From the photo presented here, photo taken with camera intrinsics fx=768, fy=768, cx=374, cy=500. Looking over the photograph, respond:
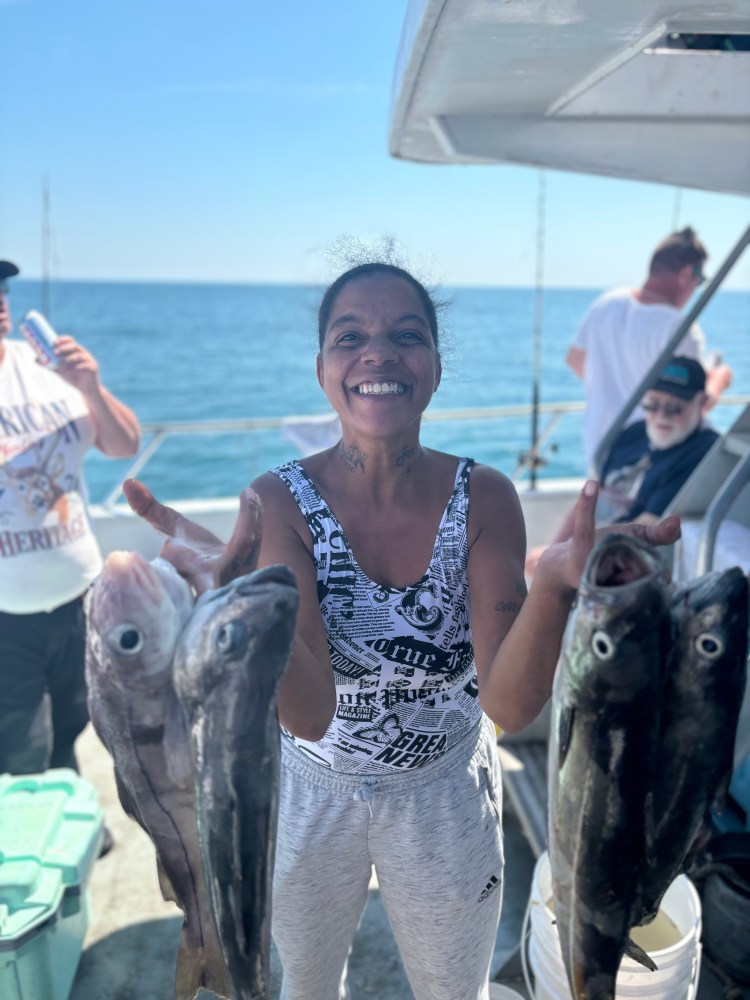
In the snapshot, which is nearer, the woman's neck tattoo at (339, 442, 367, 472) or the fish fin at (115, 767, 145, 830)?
the fish fin at (115, 767, 145, 830)

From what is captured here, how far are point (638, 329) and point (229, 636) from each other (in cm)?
458

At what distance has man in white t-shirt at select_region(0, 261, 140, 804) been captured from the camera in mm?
3279

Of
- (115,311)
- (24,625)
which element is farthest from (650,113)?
(115,311)

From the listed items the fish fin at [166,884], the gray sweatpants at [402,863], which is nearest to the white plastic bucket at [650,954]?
the gray sweatpants at [402,863]

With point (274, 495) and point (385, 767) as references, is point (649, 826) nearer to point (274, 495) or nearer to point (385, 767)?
point (385, 767)

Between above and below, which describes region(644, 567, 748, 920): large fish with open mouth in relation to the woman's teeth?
below

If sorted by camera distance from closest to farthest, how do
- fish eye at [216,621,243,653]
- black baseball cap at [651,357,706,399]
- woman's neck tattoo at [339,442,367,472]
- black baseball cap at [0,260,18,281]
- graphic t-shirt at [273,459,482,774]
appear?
fish eye at [216,621,243,653], graphic t-shirt at [273,459,482,774], woman's neck tattoo at [339,442,367,472], black baseball cap at [0,260,18,281], black baseball cap at [651,357,706,399]

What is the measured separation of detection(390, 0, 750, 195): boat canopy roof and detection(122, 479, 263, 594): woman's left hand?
1157mm

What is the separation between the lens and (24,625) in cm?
335

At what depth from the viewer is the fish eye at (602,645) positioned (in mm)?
1138

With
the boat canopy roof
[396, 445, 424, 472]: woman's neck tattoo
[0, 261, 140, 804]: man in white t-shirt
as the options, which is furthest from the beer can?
A: [396, 445, 424, 472]: woman's neck tattoo

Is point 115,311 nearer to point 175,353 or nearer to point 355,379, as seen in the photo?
point 175,353

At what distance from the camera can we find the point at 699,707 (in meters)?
1.20

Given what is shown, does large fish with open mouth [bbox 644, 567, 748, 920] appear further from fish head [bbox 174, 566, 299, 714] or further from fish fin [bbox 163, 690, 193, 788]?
fish fin [bbox 163, 690, 193, 788]
